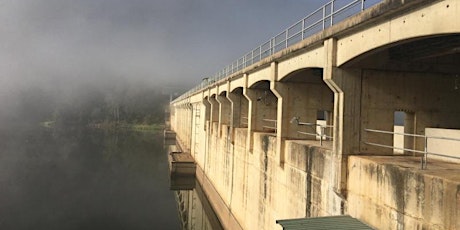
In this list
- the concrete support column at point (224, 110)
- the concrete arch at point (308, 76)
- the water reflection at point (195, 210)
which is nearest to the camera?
the concrete arch at point (308, 76)

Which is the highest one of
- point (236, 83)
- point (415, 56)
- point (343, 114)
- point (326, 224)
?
point (236, 83)

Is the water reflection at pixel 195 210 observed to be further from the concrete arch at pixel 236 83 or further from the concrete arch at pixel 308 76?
the concrete arch at pixel 308 76

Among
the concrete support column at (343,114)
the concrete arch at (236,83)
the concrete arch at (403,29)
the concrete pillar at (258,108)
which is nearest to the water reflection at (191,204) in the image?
the concrete pillar at (258,108)

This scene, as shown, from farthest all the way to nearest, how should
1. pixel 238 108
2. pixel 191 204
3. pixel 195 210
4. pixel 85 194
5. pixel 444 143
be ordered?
pixel 85 194, pixel 191 204, pixel 195 210, pixel 238 108, pixel 444 143

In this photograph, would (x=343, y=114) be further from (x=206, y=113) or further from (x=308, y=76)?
(x=206, y=113)

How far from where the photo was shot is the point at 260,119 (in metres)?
19.6

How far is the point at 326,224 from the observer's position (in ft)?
28.0

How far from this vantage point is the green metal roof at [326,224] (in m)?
8.41

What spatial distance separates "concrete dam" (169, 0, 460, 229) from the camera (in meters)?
7.28

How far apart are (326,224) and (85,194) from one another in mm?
31338

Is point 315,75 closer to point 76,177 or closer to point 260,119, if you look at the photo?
point 260,119

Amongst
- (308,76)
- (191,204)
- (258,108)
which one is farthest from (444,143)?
(191,204)

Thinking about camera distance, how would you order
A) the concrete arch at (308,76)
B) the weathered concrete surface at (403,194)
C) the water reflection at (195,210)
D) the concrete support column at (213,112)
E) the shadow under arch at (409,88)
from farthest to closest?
the concrete support column at (213,112), the water reflection at (195,210), the concrete arch at (308,76), the shadow under arch at (409,88), the weathered concrete surface at (403,194)

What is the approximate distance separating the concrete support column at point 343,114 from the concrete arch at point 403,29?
12.8 inches
